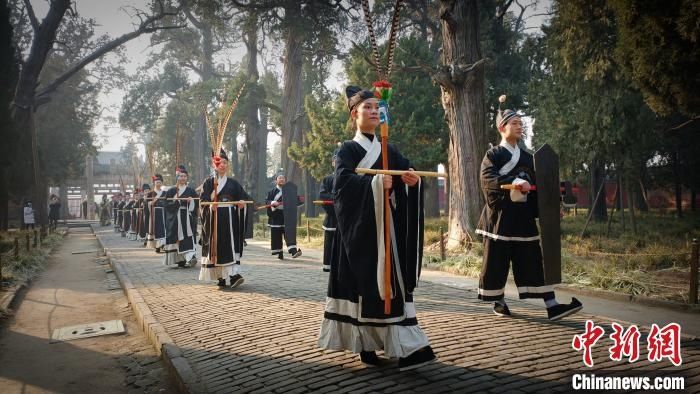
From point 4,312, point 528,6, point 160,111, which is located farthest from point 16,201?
point 528,6

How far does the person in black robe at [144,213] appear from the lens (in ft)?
58.6

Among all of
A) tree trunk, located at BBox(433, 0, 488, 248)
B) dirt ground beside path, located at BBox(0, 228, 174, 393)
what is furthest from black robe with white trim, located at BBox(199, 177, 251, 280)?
tree trunk, located at BBox(433, 0, 488, 248)

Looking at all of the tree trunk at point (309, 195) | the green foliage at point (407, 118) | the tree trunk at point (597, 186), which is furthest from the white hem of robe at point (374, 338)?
the tree trunk at point (309, 195)

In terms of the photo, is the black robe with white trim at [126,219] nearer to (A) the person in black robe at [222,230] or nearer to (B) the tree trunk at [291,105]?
(B) the tree trunk at [291,105]

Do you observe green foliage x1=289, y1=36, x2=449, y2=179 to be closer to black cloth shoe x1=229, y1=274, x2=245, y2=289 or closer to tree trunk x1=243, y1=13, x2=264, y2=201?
tree trunk x1=243, y1=13, x2=264, y2=201

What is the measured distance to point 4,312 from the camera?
703 centimetres

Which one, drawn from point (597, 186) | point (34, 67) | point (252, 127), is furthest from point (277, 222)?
point (252, 127)

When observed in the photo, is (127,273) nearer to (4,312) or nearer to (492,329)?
(4,312)

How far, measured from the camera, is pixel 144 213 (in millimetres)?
18766

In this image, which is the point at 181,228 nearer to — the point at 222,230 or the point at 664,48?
the point at 222,230

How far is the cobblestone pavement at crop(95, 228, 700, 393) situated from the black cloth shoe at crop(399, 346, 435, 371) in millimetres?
74

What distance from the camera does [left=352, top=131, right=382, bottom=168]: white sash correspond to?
156 inches

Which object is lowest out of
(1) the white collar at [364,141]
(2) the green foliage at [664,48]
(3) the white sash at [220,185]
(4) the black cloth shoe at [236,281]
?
(4) the black cloth shoe at [236,281]

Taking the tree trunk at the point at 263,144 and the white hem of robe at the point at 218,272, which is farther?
the tree trunk at the point at 263,144
